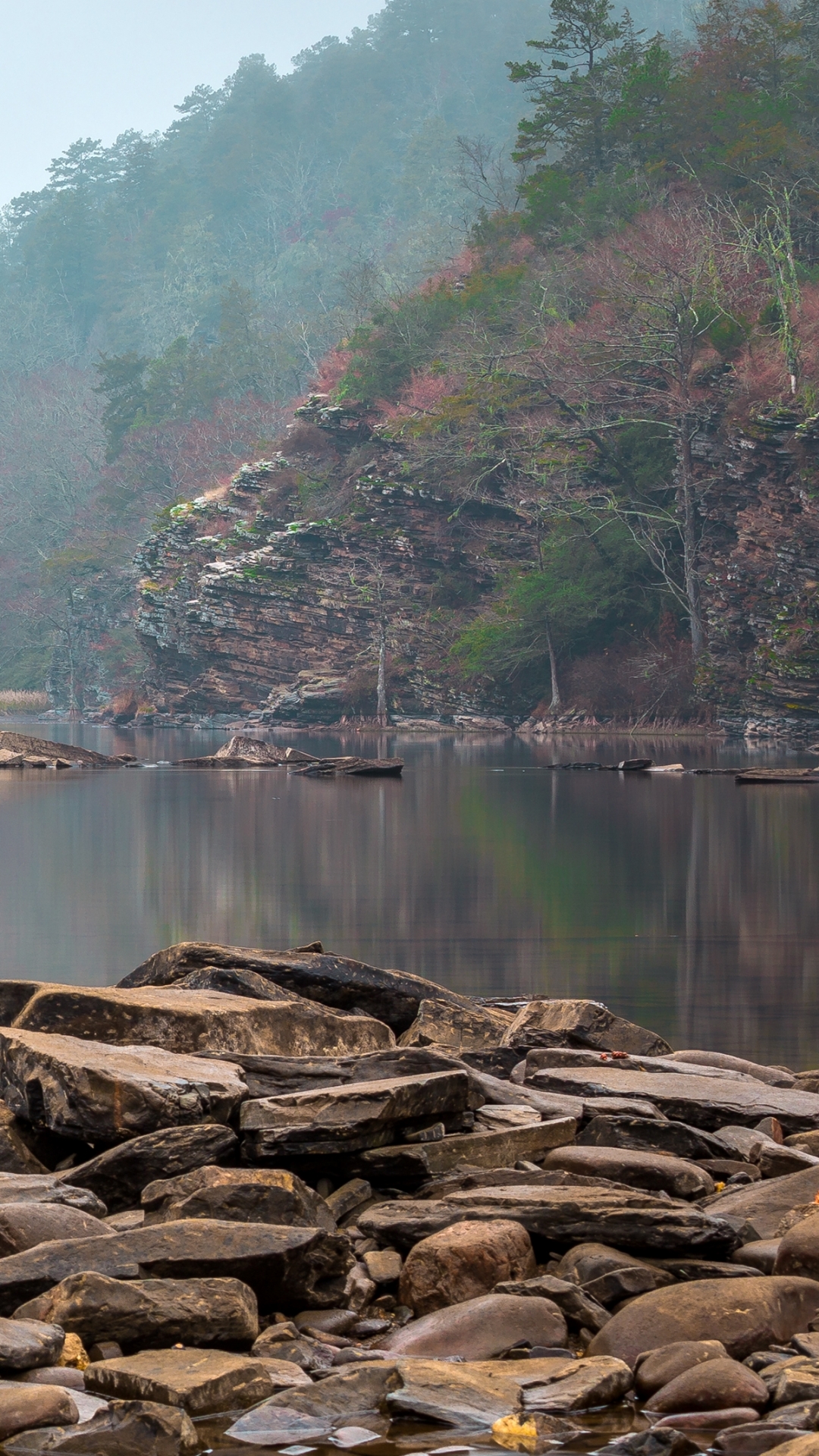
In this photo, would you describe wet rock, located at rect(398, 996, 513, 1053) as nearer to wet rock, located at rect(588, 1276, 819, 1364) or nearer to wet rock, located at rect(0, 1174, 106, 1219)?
wet rock, located at rect(0, 1174, 106, 1219)

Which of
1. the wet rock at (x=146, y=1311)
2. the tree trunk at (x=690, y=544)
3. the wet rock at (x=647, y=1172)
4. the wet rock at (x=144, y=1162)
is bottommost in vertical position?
the wet rock at (x=146, y=1311)

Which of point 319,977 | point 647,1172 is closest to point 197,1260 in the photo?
point 647,1172

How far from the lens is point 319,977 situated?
318 inches

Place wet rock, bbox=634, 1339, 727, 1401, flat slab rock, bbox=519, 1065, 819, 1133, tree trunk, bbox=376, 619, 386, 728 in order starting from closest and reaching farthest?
wet rock, bbox=634, 1339, 727, 1401 → flat slab rock, bbox=519, 1065, 819, 1133 → tree trunk, bbox=376, 619, 386, 728

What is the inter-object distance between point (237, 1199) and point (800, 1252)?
1.78 meters

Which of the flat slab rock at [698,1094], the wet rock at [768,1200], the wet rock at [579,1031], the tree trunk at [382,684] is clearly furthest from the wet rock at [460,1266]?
the tree trunk at [382,684]

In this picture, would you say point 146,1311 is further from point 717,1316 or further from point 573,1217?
point 717,1316

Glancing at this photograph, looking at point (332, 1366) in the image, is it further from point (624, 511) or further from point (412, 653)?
point (412, 653)

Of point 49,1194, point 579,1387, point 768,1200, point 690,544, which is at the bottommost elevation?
point 579,1387

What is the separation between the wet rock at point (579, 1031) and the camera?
7967mm

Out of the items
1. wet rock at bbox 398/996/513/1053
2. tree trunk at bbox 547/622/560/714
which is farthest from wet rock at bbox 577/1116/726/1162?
tree trunk at bbox 547/622/560/714

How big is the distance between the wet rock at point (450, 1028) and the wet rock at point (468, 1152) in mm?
1859

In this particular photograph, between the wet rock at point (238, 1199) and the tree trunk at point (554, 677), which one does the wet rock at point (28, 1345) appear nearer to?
the wet rock at point (238, 1199)

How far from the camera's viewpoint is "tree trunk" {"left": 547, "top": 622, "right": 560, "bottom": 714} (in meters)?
58.0
